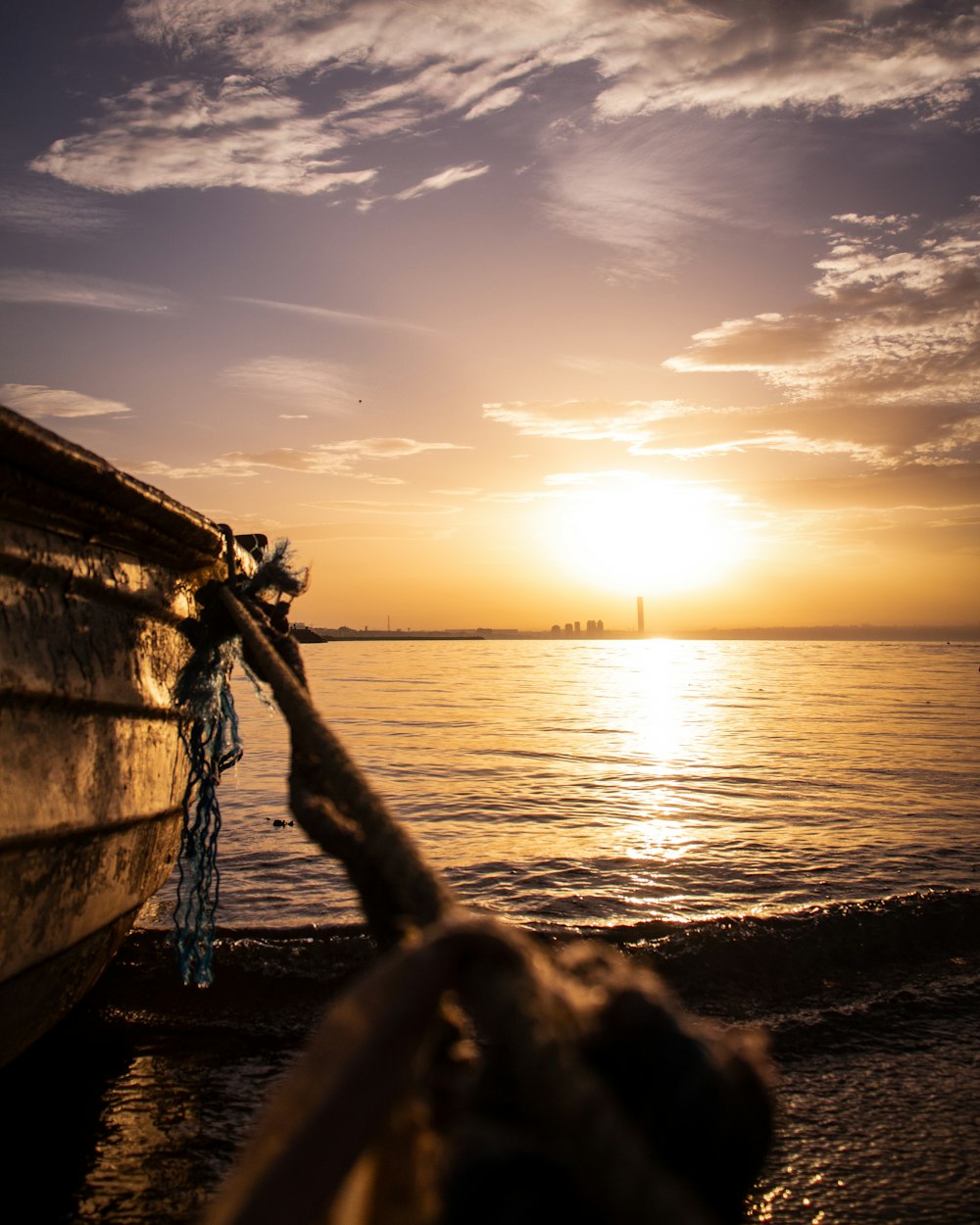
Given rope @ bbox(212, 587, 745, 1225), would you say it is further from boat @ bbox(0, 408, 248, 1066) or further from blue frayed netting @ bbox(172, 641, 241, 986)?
blue frayed netting @ bbox(172, 641, 241, 986)

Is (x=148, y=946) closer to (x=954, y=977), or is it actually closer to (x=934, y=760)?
(x=954, y=977)

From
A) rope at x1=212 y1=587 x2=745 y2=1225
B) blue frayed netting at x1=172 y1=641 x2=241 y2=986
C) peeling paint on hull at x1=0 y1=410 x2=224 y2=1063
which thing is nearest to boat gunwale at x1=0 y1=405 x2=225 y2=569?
peeling paint on hull at x1=0 y1=410 x2=224 y2=1063

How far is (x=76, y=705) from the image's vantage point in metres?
2.43

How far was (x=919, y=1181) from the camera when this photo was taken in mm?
2445

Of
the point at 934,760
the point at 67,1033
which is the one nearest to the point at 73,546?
the point at 67,1033

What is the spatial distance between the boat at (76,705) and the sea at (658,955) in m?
0.46

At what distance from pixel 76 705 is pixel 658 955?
9.87ft

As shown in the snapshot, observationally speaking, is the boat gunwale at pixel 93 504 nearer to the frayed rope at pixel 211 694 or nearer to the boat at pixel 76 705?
the boat at pixel 76 705

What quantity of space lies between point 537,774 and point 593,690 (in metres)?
17.9

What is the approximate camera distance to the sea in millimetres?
2525

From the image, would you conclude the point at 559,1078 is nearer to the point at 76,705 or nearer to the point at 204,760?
the point at 76,705

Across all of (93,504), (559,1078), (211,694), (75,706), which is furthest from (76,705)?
(559,1078)

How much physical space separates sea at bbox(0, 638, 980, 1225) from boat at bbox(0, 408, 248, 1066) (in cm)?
46

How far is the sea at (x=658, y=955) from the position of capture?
253cm
